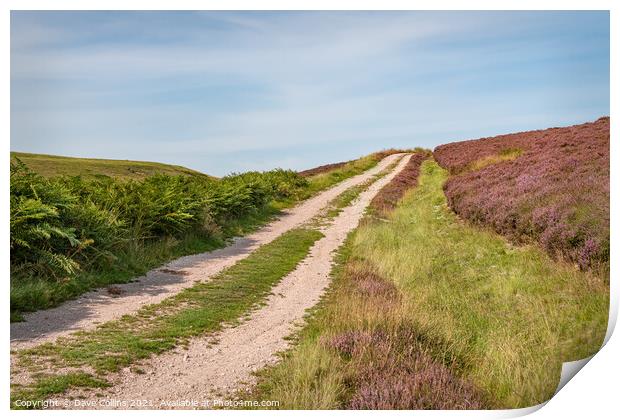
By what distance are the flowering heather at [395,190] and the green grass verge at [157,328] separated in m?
13.3

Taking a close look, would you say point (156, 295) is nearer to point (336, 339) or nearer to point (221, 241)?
point (336, 339)

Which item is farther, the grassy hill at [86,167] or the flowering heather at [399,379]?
the grassy hill at [86,167]

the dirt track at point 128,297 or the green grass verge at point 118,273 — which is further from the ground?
the green grass verge at point 118,273

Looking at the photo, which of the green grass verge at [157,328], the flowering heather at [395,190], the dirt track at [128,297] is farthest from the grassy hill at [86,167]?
the flowering heather at [395,190]

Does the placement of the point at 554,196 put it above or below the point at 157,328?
above

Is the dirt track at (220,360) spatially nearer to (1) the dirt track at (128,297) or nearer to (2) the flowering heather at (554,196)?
(1) the dirt track at (128,297)

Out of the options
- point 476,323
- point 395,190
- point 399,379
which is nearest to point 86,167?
point 476,323

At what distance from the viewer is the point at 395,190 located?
32312mm

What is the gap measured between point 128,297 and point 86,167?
12.9m

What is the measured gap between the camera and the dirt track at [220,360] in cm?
555

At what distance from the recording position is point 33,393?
5348mm

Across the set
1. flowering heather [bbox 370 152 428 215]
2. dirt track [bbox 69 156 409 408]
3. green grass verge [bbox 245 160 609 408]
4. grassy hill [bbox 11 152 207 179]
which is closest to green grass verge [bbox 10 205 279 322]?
grassy hill [bbox 11 152 207 179]

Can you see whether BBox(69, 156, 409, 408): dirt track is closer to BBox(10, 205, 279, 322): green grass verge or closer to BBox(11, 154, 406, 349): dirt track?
BBox(11, 154, 406, 349): dirt track

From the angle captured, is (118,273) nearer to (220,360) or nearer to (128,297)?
(128,297)
